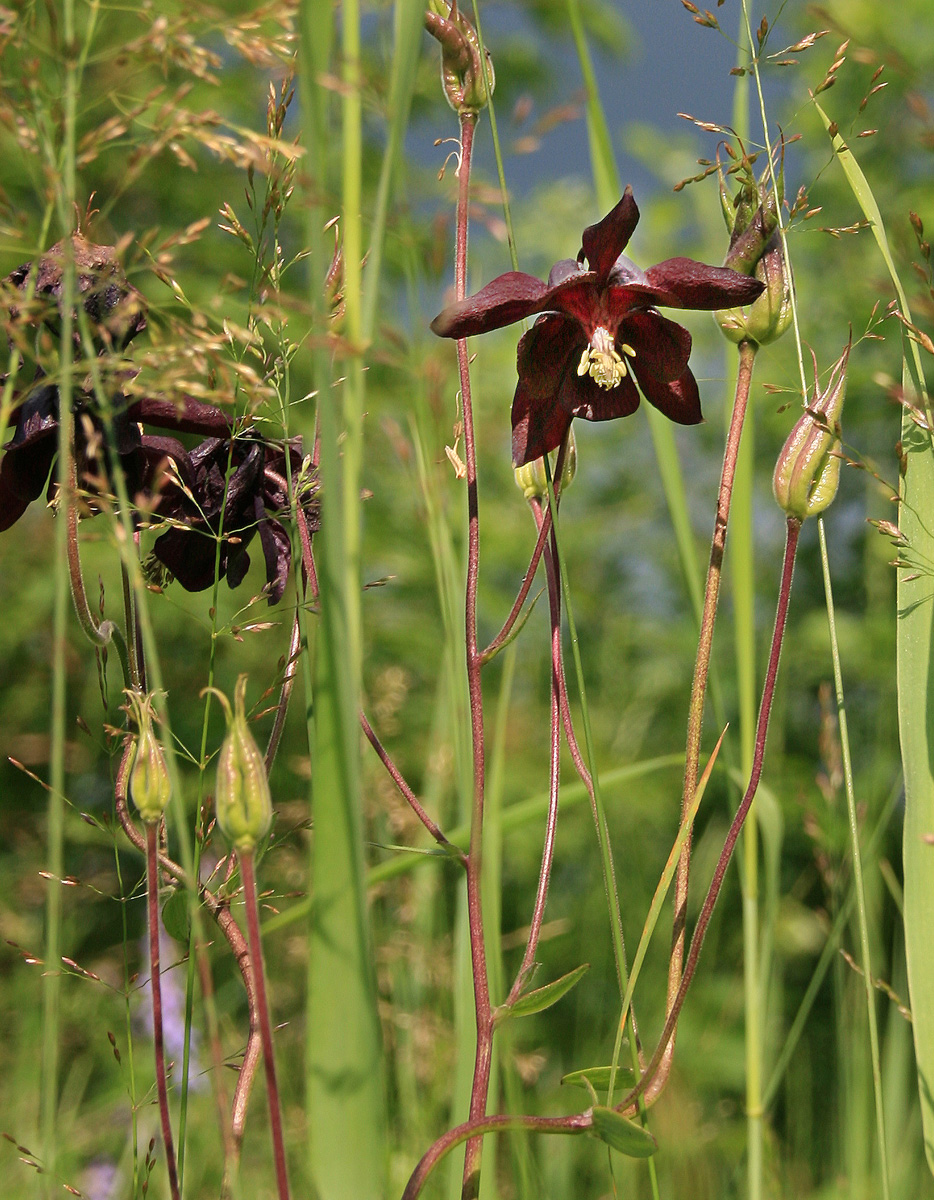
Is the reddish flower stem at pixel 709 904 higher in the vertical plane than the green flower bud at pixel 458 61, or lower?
lower

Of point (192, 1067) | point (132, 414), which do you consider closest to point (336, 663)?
point (132, 414)

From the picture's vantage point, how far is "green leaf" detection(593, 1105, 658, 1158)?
0.69m

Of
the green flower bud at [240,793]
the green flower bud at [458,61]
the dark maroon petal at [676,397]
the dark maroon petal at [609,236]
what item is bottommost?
the green flower bud at [240,793]

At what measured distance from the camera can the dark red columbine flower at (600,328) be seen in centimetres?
84

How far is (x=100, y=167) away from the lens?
4.14 metres

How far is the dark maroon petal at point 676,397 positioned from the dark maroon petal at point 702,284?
10 centimetres

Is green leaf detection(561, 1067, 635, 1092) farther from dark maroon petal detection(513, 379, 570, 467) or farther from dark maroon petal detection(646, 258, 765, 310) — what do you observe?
Result: dark maroon petal detection(646, 258, 765, 310)

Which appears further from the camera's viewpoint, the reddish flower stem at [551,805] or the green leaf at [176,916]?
the green leaf at [176,916]

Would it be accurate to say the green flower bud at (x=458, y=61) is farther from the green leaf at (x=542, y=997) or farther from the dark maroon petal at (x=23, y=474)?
the green leaf at (x=542, y=997)

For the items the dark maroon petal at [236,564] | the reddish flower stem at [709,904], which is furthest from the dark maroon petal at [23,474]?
the reddish flower stem at [709,904]

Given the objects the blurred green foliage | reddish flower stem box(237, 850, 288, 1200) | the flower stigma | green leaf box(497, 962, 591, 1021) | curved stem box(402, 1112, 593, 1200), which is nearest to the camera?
reddish flower stem box(237, 850, 288, 1200)

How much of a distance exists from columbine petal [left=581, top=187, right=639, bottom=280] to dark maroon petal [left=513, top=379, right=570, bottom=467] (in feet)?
0.41

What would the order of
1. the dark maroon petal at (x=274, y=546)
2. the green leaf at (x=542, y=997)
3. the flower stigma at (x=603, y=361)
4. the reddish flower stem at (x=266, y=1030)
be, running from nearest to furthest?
the reddish flower stem at (x=266, y=1030)
the green leaf at (x=542, y=997)
the flower stigma at (x=603, y=361)
the dark maroon petal at (x=274, y=546)

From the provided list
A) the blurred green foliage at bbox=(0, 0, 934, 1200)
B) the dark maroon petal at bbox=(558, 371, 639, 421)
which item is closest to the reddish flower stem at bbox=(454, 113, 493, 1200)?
the dark maroon petal at bbox=(558, 371, 639, 421)
